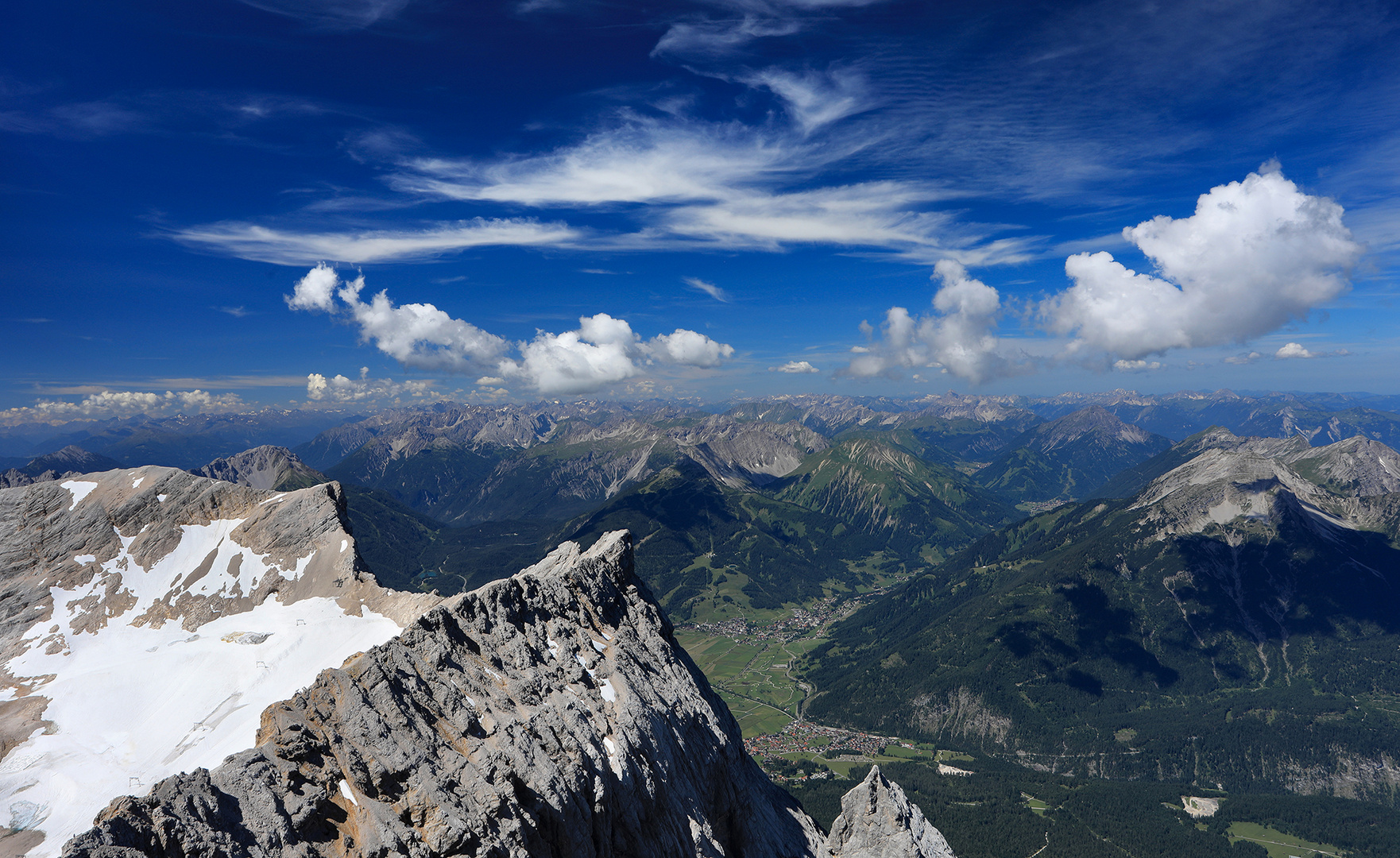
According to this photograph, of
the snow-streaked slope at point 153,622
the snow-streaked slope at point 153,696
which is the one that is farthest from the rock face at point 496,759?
the snow-streaked slope at point 153,696

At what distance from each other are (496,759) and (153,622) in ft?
202

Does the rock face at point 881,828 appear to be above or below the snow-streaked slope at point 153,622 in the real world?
below

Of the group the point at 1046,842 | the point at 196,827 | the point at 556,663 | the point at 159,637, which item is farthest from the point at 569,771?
the point at 1046,842

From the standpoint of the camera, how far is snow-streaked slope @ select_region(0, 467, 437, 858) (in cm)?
5022

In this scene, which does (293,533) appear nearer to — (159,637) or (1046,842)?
(159,637)

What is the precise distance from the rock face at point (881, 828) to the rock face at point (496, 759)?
9656mm

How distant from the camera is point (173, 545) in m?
76.9

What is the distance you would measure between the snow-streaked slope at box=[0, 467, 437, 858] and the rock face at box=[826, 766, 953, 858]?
197ft

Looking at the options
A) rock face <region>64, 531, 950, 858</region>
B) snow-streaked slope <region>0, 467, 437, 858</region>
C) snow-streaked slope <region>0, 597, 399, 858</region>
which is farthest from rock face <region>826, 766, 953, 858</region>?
snow-streaked slope <region>0, 597, 399, 858</region>

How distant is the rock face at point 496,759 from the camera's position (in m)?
29.5

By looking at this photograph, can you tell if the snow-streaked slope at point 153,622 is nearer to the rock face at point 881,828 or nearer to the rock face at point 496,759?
the rock face at point 496,759

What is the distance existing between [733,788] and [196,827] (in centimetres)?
4387

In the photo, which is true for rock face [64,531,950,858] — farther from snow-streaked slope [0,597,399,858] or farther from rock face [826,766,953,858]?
snow-streaked slope [0,597,399,858]

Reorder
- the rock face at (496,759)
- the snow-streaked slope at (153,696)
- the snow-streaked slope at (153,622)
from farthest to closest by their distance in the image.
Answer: the snow-streaked slope at (153,622) → the snow-streaked slope at (153,696) → the rock face at (496,759)
